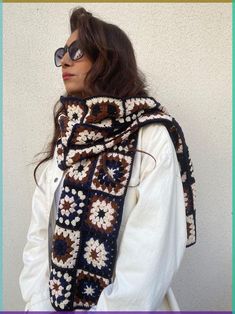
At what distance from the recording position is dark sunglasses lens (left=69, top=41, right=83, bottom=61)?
39.8 inches

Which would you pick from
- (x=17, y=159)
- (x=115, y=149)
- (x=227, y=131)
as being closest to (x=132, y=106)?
(x=115, y=149)

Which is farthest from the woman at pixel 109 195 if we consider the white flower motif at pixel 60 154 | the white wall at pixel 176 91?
the white wall at pixel 176 91

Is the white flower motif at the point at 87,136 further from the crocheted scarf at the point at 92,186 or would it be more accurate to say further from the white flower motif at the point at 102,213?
the white flower motif at the point at 102,213

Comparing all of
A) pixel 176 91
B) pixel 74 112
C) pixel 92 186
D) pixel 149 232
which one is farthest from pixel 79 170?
pixel 176 91

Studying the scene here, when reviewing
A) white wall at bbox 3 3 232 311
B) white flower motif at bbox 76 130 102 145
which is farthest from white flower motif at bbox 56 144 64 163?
white wall at bbox 3 3 232 311

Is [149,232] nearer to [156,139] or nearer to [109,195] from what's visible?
[109,195]

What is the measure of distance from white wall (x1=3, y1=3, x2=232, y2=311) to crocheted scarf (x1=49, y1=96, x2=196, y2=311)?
1.70 feet

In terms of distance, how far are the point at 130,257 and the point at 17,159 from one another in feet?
3.39

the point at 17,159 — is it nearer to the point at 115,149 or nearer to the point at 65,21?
the point at 65,21

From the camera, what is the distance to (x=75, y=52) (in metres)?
1.01

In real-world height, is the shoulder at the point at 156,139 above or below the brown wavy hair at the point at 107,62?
below

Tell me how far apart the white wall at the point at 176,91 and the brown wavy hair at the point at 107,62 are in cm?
42

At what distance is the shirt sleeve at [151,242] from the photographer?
81 centimetres

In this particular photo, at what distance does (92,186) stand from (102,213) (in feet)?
0.29
